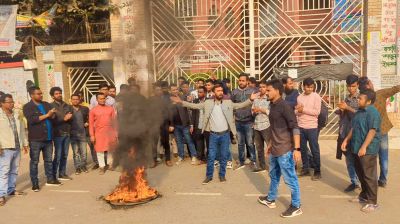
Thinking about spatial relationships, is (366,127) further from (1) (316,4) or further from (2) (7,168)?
(1) (316,4)

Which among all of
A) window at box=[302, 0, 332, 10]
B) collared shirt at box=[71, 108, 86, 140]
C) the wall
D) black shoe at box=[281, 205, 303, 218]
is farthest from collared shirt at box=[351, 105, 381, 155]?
the wall

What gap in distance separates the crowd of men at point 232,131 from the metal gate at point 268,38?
6.49 feet

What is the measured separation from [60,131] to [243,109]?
3314 mm

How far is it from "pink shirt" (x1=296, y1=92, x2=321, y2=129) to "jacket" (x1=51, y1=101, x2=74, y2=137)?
4071 millimetres

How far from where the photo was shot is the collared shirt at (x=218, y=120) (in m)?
6.55

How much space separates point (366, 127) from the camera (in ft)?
16.8

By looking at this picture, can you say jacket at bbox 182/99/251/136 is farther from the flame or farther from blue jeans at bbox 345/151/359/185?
blue jeans at bbox 345/151/359/185

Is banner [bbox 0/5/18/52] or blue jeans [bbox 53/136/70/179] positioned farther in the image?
banner [bbox 0/5/18/52]

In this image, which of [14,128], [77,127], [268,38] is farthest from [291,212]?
[268,38]

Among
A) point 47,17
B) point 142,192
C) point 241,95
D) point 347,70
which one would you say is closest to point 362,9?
point 347,70

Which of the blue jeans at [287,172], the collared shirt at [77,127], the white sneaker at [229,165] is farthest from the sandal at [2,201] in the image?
the blue jeans at [287,172]

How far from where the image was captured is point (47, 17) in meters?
11.7

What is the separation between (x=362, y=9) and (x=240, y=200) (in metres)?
6.36

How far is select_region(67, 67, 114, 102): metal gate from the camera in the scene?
11.4m
